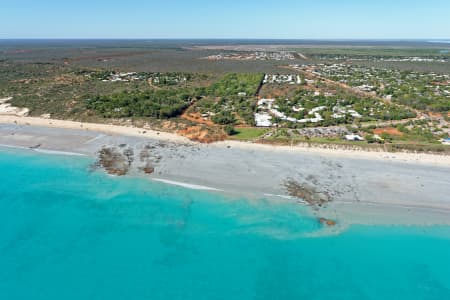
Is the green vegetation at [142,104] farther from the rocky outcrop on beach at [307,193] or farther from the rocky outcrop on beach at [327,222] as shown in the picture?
the rocky outcrop on beach at [327,222]

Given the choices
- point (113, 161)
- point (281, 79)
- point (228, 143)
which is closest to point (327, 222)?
point (228, 143)

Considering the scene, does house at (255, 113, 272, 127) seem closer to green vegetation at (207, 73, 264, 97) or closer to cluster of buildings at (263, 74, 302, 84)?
green vegetation at (207, 73, 264, 97)

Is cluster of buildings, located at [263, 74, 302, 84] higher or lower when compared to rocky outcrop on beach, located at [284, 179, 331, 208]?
higher

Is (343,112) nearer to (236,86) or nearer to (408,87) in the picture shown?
(236,86)

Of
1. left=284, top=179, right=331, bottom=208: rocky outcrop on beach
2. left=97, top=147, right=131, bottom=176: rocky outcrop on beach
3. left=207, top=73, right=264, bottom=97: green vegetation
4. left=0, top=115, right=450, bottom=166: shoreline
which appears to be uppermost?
left=207, top=73, right=264, bottom=97: green vegetation

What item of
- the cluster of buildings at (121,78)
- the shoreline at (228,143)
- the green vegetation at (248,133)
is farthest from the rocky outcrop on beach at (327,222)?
the cluster of buildings at (121,78)

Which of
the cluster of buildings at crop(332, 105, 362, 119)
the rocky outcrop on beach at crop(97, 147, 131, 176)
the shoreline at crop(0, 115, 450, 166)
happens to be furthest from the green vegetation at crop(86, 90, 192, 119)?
the cluster of buildings at crop(332, 105, 362, 119)

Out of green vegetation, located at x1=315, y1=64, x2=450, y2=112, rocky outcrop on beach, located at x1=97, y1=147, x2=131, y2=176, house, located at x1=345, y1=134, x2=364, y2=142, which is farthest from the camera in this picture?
green vegetation, located at x1=315, y1=64, x2=450, y2=112
